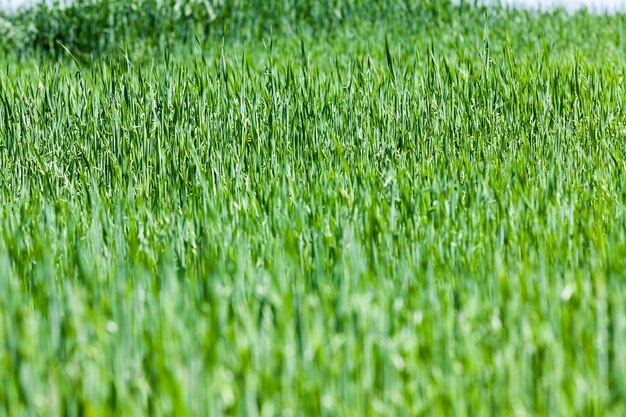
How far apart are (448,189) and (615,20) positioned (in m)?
10.1

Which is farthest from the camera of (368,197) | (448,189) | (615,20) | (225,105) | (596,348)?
(615,20)

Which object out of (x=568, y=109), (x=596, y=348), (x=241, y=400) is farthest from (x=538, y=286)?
(x=568, y=109)

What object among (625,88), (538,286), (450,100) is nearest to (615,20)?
(625,88)

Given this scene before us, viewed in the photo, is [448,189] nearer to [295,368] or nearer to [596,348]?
[596,348]

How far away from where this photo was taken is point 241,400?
1.50m

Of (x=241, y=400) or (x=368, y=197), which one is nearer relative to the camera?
(x=241, y=400)

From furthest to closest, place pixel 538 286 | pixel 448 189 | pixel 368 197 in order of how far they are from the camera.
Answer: pixel 448 189 < pixel 368 197 < pixel 538 286

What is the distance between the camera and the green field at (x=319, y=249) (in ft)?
5.26

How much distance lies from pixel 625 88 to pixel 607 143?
0.70 meters

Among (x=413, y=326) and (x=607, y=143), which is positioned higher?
(x=413, y=326)

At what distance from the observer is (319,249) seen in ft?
7.55

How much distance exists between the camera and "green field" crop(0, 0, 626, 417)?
1.60 metres

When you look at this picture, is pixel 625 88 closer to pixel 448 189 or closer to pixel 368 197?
pixel 448 189

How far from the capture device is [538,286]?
201cm
